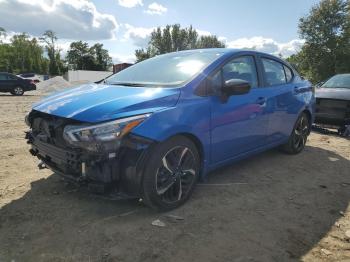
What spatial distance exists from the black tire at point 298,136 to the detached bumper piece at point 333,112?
7.39 ft

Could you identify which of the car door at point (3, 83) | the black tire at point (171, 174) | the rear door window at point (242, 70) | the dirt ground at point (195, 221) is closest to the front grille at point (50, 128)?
the dirt ground at point (195, 221)

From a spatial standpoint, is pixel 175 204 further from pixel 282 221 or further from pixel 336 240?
pixel 336 240

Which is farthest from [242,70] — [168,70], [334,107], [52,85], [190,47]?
[190,47]

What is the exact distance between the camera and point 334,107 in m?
7.92

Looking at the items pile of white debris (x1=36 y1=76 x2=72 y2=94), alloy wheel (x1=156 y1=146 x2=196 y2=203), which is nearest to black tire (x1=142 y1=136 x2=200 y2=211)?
alloy wheel (x1=156 y1=146 x2=196 y2=203)

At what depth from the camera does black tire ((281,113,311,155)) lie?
568 centimetres

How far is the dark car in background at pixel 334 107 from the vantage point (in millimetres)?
7746

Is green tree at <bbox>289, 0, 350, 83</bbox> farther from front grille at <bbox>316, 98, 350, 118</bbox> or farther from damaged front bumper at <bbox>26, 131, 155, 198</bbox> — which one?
damaged front bumper at <bbox>26, 131, 155, 198</bbox>

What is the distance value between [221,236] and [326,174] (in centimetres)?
263

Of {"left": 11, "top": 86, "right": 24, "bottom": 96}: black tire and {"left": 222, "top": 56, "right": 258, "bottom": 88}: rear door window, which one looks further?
{"left": 11, "top": 86, "right": 24, "bottom": 96}: black tire

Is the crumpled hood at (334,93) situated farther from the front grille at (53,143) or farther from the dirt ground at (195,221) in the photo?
the front grille at (53,143)

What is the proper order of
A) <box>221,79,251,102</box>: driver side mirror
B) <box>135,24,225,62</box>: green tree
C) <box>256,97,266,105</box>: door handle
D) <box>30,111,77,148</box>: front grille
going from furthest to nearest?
1. <box>135,24,225,62</box>: green tree
2. <box>256,97,266,105</box>: door handle
3. <box>221,79,251,102</box>: driver side mirror
4. <box>30,111,77,148</box>: front grille

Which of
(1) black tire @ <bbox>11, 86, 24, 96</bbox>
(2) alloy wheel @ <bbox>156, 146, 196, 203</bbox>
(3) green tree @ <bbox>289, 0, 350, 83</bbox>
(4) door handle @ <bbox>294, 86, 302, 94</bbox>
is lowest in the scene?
(2) alloy wheel @ <bbox>156, 146, 196, 203</bbox>

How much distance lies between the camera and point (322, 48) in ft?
85.7
